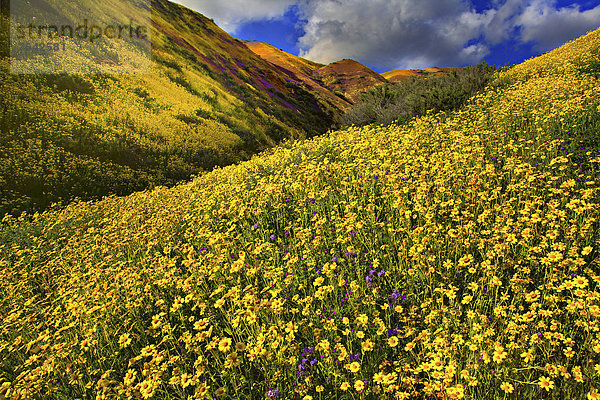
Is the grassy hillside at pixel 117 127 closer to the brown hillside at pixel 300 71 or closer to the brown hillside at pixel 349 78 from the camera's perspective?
the brown hillside at pixel 300 71

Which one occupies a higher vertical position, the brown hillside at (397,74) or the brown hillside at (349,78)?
the brown hillside at (397,74)

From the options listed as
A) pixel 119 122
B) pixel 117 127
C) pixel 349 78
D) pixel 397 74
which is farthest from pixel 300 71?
pixel 117 127

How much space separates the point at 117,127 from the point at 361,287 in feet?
55.7

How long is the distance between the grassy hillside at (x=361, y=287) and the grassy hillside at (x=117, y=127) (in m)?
5.95

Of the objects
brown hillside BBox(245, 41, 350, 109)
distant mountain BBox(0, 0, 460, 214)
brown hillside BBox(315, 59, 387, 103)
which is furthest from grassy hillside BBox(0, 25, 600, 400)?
brown hillside BBox(315, 59, 387, 103)

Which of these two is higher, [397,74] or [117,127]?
[397,74]

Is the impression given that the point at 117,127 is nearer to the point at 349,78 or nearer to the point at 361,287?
the point at 361,287

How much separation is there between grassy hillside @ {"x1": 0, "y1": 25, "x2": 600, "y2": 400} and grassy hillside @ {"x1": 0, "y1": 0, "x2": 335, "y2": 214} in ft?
19.5

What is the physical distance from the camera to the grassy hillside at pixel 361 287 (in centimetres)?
233

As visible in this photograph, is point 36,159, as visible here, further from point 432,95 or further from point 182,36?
point 182,36

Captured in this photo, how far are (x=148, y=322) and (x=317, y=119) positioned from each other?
38.3 meters

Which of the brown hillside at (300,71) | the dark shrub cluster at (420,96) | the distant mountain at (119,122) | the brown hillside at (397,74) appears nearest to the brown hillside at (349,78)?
the brown hillside at (300,71)

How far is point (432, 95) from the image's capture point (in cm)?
1149

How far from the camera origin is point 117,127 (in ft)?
51.5
